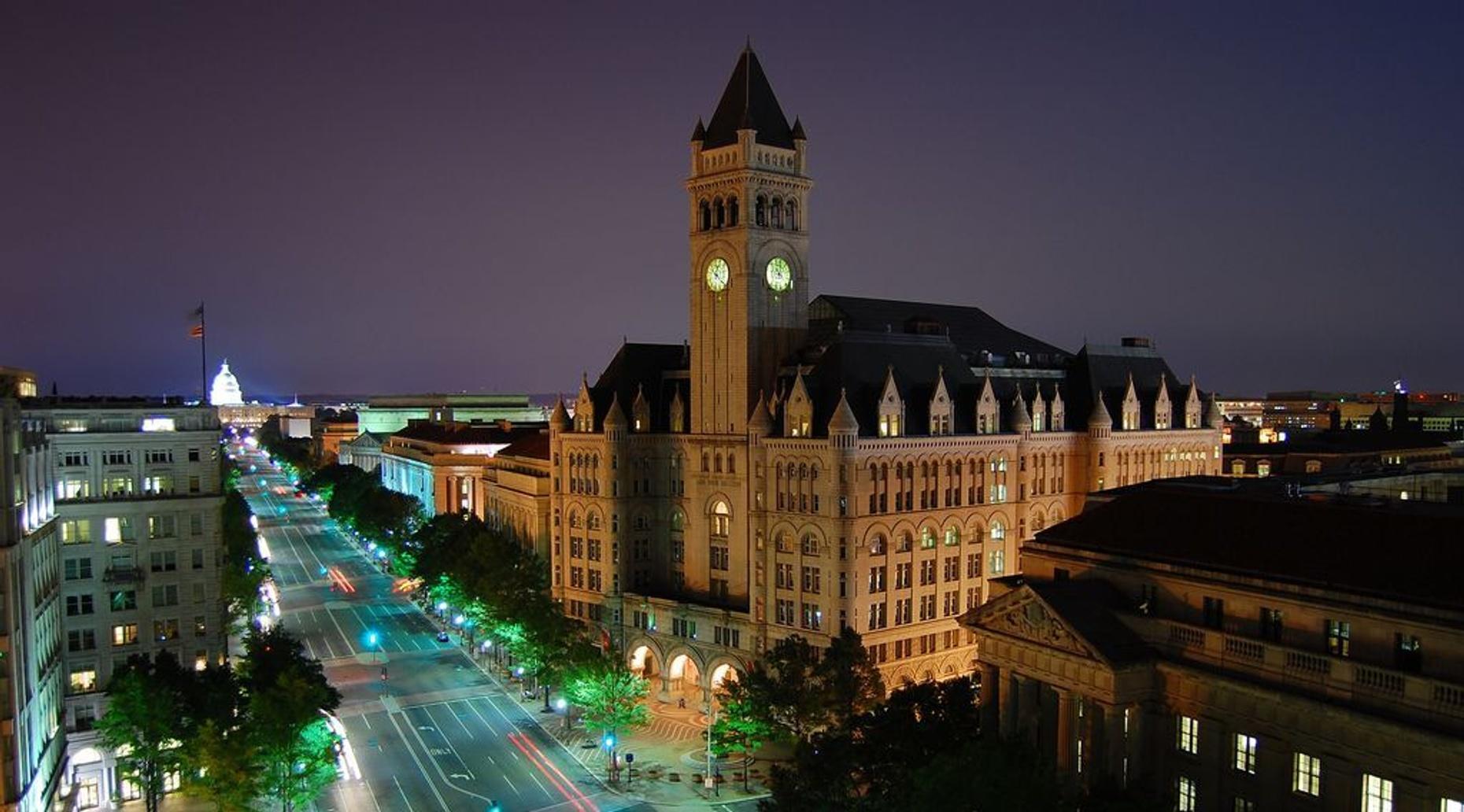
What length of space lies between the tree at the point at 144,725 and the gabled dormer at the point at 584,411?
2254 inches

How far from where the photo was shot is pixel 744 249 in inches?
4380

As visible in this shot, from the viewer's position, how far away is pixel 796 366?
11100cm

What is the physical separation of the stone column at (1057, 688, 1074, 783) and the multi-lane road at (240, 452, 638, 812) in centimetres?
3449

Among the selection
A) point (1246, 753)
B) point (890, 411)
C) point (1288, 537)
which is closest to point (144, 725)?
point (890, 411)

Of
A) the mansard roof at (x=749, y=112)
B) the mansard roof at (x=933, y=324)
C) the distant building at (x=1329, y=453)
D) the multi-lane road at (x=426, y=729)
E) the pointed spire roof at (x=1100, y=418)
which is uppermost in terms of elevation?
the mansard roof at (x=749, y=112)

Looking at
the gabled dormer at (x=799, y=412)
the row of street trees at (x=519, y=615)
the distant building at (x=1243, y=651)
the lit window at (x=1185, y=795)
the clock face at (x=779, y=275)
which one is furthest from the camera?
the clock face at (x=779, y=275)

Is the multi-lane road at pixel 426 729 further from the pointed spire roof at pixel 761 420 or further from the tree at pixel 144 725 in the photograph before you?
the pointed spire roof at pixel 761 420

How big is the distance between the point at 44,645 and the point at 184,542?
16193 mm

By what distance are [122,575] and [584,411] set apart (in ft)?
170

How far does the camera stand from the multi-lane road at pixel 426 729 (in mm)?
83125

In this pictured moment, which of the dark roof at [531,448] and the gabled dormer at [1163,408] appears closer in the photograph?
the gabled dormer at [1163,408]

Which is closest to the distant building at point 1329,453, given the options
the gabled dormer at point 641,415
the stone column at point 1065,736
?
the gabled dormer at point 641,415

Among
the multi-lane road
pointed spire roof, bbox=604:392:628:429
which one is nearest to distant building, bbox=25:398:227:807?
the multi-lane road

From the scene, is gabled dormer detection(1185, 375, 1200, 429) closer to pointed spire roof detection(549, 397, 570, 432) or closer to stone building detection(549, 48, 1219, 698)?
stone building detection(549, 48, 1219, 698)
